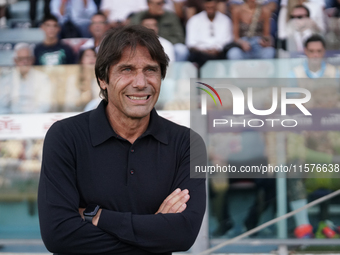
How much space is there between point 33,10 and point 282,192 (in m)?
3.02

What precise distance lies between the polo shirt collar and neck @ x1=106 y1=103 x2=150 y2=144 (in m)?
0.03

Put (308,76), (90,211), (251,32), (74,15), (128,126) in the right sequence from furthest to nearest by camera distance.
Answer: (74,15) < (251,32) < (308,76) < (128,126) < (90,211)

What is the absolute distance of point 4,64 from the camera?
4.56m

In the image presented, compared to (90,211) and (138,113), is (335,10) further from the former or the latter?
(90,211)

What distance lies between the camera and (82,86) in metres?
4.52

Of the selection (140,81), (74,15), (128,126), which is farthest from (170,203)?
(74,15)

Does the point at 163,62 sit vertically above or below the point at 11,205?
above

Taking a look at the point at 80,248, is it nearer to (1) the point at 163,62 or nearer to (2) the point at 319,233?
(1) the point at 163,62

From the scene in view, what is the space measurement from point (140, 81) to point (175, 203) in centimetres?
56

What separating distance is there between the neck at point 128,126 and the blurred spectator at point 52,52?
2.54 metres

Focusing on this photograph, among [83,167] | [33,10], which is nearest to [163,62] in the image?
[83,167]

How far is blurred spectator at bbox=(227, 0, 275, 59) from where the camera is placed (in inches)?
174

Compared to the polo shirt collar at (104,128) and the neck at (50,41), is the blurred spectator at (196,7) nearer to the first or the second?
the neck at (50,41)

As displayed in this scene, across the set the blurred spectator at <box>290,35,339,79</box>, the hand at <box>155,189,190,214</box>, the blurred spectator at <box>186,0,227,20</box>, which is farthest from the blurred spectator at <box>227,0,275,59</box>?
the hand at <box>155,189,190,214</box>
